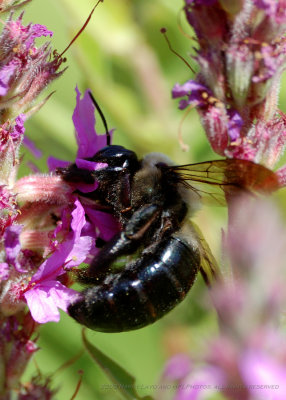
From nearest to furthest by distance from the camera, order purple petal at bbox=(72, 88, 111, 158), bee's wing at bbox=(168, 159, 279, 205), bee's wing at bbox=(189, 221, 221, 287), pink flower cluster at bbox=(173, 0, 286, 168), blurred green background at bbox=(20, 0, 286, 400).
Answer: bee's wing at bbox=(168, 159, 279, 205) < pink flower cluster at bbox=(173, 0, 286, 168) < bee's wing at bbox=(189, 221, 221, 287) < purple petal at bbox=(72, 88, 111, 158) < blurred green background at bbox=(20, 0, 286, 400)

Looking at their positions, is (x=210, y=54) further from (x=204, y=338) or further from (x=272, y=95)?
(x=204, y=338)

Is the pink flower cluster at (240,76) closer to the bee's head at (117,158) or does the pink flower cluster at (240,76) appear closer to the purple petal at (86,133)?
the bee's head at (117,158)

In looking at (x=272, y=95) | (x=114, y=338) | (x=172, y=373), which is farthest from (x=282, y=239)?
(x=114, y=338)

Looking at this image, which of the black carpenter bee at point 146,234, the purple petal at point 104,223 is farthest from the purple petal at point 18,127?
the purple petal at point 104,223

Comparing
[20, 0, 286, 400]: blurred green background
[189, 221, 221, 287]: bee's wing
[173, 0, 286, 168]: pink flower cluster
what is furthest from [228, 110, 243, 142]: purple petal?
[20, 0, 286, 400]: blurred green background

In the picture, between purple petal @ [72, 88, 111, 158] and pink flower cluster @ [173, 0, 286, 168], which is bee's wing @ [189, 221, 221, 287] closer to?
pink flower cluster @ [173, 0, 286, 168]

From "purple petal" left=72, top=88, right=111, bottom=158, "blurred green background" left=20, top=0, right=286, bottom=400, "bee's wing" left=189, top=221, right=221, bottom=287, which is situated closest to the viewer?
"bee's wing" left=189, top=221, right=221, bottom=287

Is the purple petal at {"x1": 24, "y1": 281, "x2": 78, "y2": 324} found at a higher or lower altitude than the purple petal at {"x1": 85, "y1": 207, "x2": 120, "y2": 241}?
lower
